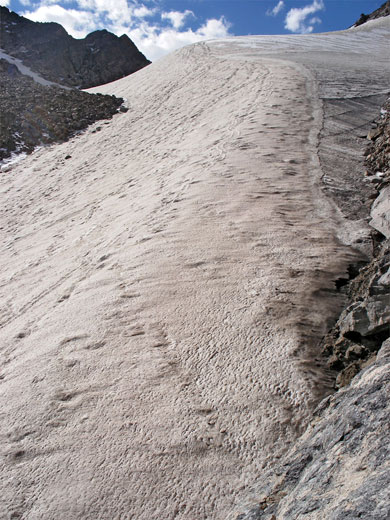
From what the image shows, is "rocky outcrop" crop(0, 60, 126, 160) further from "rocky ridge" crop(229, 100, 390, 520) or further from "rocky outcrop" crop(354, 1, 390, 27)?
"rocky outcrop" crop(354, 1, 390, 27)

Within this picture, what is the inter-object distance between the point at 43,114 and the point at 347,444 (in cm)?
1528

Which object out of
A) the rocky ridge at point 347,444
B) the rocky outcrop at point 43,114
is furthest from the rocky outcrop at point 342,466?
the rocky outcrop at point 43,114

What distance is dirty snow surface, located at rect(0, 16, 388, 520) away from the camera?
7.64ft

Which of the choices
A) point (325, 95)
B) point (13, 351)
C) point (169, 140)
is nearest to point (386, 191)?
point (13, 351)

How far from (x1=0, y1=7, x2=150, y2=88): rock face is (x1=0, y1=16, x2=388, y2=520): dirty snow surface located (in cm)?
3472

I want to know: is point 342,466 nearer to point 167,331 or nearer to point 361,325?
point 361,325

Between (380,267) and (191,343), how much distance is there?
4.84ft

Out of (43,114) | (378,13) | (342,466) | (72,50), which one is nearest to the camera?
(342,466)

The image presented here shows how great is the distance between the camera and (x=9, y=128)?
1328 cm

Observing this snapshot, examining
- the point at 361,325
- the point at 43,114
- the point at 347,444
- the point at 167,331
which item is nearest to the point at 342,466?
the point at 347,444

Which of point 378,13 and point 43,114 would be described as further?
point 378,13

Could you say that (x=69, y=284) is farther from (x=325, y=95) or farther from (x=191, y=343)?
(x=325, y=95)

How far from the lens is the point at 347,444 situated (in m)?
1.71

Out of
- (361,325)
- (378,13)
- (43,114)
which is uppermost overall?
(378,13)
